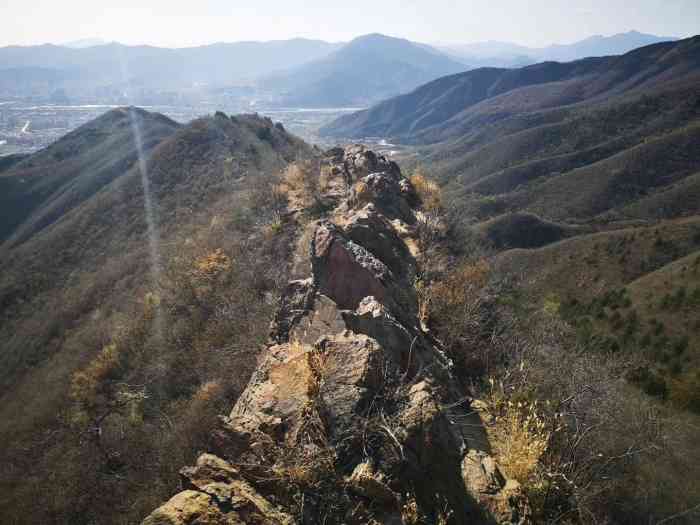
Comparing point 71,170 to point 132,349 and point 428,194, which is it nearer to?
point 132,349

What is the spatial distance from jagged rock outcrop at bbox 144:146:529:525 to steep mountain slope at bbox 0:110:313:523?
297 centimetres

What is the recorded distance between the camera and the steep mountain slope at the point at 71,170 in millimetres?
53812

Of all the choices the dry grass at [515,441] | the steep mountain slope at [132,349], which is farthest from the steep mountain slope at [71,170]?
the dry grass at [515,441]

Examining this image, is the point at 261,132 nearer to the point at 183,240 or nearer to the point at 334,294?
the point at 183,240

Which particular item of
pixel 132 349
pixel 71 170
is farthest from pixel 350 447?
pixel 71 170

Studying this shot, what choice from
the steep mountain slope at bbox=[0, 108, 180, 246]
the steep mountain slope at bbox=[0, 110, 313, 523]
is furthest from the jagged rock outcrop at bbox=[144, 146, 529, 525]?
the steep mountain slope at bbox=[0, 108, 180, 246]

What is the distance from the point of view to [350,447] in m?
4.15

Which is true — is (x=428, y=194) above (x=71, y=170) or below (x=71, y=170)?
above

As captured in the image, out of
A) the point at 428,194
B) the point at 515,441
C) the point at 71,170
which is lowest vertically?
the point at 71,170

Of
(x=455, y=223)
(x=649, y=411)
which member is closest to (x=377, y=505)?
(x=649, y=411)

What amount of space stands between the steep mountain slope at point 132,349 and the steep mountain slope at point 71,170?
26852 millimetres

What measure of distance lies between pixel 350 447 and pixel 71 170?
7986cm

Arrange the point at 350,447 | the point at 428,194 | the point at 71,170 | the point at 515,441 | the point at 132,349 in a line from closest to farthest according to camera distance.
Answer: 1. the point at 350,447
2. the point at 515,441
3. the point at 132,349
4. the point at 428,194
5. the point at 71,170

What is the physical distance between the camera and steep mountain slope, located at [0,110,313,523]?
800cm
